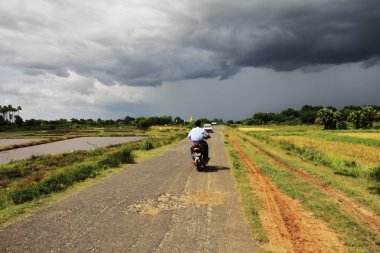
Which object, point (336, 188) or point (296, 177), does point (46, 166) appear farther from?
point (336, 188)

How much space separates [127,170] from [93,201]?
7145mm

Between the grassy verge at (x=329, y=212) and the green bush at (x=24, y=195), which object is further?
the green bush at (x=24, y=195)

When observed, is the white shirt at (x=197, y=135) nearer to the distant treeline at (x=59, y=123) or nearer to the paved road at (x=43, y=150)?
the paved road at (x=43, y=150)

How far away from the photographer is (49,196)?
460 inches

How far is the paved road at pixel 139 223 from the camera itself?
6.85 m

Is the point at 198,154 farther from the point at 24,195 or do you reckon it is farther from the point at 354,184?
the point at 24,195

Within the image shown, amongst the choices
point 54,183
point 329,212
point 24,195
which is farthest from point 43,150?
point 329,212

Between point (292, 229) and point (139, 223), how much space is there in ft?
11.9

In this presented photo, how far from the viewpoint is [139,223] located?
8328mm

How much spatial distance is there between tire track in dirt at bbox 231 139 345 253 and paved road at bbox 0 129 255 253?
633 millimetres

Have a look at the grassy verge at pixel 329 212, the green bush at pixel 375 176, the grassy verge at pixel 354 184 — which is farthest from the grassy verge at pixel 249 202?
the green bush at pixel 375 176

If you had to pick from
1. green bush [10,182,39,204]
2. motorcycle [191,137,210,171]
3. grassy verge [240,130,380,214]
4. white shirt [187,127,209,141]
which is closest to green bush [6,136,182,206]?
green bush [10,182,39,204]

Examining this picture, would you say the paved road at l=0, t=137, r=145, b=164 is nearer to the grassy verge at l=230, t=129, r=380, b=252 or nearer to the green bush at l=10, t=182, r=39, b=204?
the green bush at l=10, t=182, r=39, b=204

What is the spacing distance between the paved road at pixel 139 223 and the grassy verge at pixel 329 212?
211 centimetres
